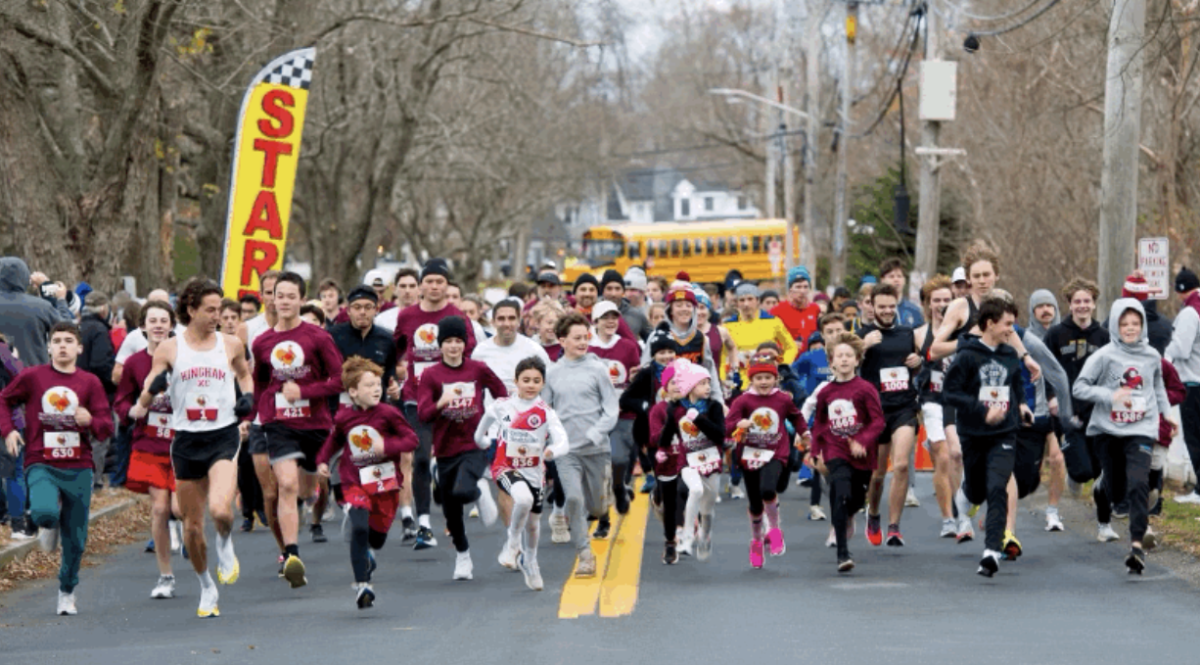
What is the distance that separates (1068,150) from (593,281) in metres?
19.9

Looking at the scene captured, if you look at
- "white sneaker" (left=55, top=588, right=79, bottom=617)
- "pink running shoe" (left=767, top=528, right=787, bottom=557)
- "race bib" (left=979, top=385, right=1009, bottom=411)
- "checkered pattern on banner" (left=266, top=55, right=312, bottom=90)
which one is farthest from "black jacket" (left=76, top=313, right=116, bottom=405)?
"race bib" (left=979, top=385, right=1009, bottom=411)

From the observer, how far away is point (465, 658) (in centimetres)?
945

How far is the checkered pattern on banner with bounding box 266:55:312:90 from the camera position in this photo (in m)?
20.6

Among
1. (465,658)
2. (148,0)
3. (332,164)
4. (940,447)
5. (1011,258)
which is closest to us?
(465,658)

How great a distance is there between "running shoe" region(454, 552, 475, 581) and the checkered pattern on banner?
900 cm

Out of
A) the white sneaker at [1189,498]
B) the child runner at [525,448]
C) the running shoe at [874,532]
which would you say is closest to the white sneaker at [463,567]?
the child runner at [525,448]

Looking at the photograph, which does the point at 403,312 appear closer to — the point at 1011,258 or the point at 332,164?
the point at 1011,258

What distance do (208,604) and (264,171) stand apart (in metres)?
9.37

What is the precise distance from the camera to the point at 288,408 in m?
13.0

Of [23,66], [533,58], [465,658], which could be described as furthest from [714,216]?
[465,658]

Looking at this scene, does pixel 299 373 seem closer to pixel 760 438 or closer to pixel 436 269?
pixel 436 269

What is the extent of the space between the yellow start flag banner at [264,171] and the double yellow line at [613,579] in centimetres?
543

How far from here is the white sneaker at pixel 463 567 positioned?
12.8m

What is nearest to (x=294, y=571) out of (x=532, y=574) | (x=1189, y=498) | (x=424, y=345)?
(x=532, y=574)
